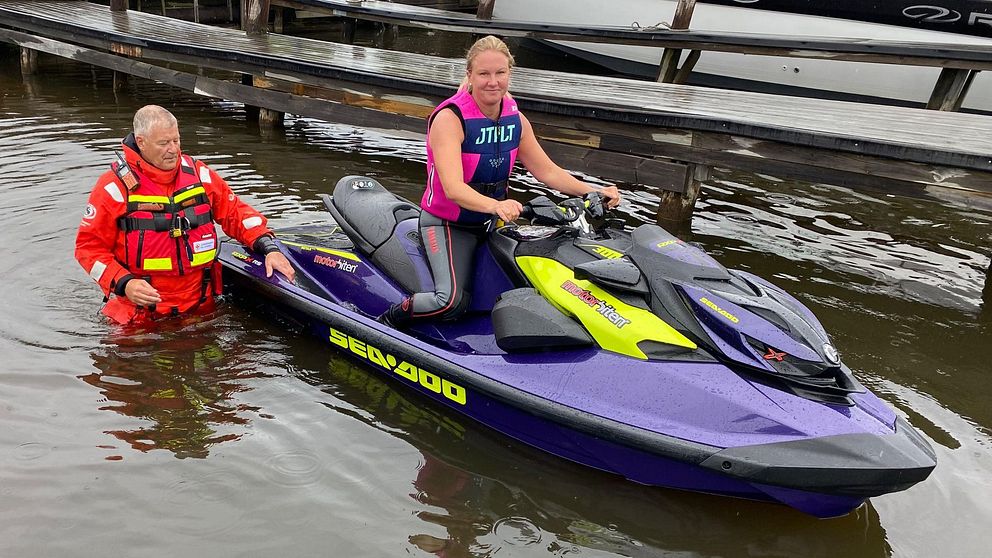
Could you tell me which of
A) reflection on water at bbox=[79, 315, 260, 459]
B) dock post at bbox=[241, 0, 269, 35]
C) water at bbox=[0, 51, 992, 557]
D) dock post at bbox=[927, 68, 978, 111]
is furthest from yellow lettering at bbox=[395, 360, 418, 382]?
dock post at bbox=[241, 0, 269, 35]

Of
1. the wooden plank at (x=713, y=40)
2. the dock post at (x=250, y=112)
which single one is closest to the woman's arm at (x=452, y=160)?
the dock post at (x=250, y=112)

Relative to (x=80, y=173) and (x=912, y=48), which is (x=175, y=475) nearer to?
(x=80, y=173)

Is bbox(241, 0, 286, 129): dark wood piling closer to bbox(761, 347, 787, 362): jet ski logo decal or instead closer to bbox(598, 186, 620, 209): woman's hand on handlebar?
bbox(598, 186, 620, 209): woman's hand on handlebar

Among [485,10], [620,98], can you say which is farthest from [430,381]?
[485,10]

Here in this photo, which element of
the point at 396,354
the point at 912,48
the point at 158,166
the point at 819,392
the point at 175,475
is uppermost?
the point at 912,48

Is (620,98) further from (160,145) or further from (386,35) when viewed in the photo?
(386,35)

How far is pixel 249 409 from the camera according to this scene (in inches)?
159

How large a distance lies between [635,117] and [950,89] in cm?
416

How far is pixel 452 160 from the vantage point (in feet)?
12.7

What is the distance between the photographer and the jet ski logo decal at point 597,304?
3.49 m

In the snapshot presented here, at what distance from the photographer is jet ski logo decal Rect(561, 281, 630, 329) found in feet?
11.4

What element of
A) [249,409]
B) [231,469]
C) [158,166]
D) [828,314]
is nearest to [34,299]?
[158,166]

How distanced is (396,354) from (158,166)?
1.67m

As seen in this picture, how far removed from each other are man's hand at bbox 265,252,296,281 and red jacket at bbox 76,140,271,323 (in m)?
0.23
